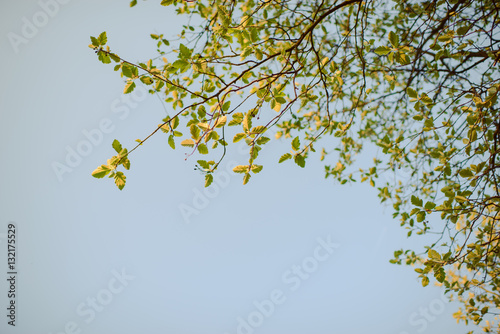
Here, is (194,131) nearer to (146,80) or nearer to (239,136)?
(239,136)

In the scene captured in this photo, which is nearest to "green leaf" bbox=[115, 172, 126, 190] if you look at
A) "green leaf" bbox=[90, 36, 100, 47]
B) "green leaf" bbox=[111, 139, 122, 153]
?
"green leaf" bbox=[111, 139, 122, 153]

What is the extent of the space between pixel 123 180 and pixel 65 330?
20.7m

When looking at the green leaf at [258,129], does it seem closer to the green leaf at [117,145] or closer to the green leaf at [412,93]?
the green leaf at [117,145]

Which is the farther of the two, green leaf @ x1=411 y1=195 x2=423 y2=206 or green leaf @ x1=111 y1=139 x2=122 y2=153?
green leaf @ x1=411 y1=195 x2=423 y2=206

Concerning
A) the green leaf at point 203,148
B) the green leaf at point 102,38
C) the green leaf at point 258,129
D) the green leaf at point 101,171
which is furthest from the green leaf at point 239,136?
the green leaf at point 102,38

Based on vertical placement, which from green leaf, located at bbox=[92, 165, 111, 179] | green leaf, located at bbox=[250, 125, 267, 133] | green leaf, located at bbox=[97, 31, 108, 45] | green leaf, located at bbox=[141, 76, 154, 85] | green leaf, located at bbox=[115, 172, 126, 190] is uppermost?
green leaf, located at bbox=[97, 31, 108, 45]

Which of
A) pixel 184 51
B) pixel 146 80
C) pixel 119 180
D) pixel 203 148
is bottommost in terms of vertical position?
pixel 203 148

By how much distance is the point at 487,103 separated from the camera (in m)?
2.08

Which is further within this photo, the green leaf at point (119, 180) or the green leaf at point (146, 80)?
the green leaf at point (146, 80)

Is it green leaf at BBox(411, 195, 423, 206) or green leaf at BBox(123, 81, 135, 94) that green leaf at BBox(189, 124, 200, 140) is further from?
green leaf at BBox(411, 195, 423, 206)

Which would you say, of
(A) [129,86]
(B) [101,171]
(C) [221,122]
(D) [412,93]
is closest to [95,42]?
(A) [129,86]

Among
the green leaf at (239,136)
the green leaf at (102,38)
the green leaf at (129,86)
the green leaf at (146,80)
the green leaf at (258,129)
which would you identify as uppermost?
the green leaf at (102,38)

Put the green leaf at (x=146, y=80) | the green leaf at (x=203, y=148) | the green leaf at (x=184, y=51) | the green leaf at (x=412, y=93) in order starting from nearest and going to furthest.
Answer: the green leaf at (x=184, y=51) < the green leaf at (x=203, y=148) < the green leaf at (x=146, y=80) < the green leaf at (x=412, y=93)

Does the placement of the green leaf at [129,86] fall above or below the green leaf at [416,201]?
above
